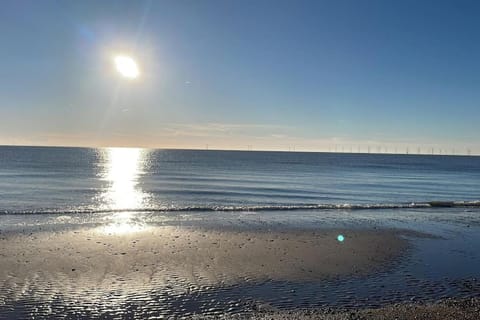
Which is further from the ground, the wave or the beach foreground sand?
the wave

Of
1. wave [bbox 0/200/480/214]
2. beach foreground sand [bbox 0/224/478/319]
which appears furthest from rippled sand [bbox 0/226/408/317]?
wave [bbox 0/200/480/214]

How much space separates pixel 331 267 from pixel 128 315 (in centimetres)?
751

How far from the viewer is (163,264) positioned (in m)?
13.4

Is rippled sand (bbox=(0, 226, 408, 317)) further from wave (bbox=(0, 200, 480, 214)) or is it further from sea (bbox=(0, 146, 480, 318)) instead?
wave (bbox=(0, 200, 480, 214))

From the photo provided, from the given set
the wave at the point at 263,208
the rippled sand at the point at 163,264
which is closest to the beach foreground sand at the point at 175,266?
the rippled sand at the point at 163,264

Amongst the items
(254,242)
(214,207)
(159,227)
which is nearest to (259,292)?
(254,242)

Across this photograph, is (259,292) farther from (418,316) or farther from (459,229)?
(459,229)

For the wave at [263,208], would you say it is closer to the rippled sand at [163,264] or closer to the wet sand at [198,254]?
the rippled sand at [163,264]

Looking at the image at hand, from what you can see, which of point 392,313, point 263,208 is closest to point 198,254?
point 392,313

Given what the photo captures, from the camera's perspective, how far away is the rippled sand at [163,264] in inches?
391

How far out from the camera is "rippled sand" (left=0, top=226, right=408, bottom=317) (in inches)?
391

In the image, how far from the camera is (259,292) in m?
10.8

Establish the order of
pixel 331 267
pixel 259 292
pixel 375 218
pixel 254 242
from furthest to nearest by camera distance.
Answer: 1. pixel 375 218
2. pixel 254 242
3. pixel 331 267
4. pixel 259 292

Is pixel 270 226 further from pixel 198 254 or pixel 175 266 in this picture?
pixel 175 266
